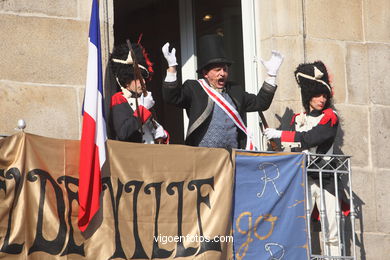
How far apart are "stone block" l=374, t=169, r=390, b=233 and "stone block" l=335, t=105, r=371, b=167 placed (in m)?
0.20

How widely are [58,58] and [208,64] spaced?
1.36m

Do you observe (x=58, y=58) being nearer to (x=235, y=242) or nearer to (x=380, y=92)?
(x=235, y=242)

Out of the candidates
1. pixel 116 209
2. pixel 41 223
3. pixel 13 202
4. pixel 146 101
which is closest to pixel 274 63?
pixel 146 101

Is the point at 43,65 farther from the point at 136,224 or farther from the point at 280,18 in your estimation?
the point at 280,18

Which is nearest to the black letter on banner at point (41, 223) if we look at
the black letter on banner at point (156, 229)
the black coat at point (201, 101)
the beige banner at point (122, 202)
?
the beige banner at point (122, 202)

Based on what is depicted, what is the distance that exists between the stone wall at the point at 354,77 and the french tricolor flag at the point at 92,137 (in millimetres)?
2333

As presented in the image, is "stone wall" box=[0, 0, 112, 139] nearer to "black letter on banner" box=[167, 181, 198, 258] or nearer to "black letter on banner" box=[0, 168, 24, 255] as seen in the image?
"black letter on banner" box=[0, 168, 24, 255]

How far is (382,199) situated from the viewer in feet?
39.3

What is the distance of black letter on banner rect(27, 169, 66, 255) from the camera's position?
30.9ft

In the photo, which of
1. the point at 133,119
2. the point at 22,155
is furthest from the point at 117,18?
the point at 22,155

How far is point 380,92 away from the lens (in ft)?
40.1

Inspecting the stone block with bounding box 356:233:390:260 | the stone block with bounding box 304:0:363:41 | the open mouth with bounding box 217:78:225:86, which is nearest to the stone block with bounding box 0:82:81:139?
the open mouth with bounding box 217:78:225:86

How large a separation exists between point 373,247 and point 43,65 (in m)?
3.73

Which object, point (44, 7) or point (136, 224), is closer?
point (136, 224)
